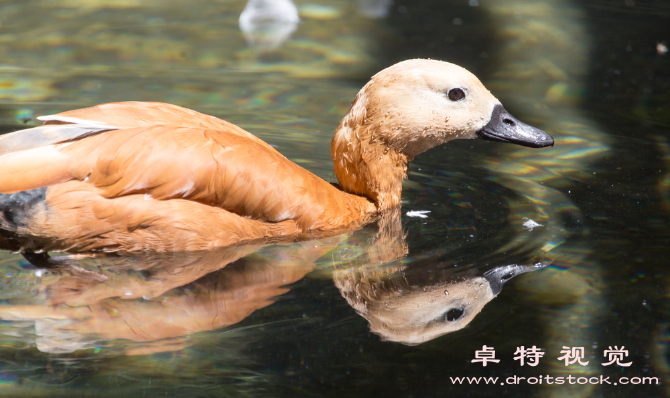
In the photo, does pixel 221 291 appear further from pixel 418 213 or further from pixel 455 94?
pixel 455 94

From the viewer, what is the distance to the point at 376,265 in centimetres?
401

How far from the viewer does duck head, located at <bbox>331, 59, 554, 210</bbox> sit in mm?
4500

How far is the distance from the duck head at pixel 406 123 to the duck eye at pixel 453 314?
1.39 m

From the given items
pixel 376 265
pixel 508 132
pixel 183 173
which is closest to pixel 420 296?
pixel 376 265

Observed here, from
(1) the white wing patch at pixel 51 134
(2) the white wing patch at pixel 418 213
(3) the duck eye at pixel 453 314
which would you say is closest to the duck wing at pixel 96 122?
(1) the white wing patch at pixel 51 134

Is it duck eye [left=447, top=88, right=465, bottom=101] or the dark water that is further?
duck eye [left=447, top=88, right=465, bottom=101]

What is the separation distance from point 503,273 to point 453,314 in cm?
53

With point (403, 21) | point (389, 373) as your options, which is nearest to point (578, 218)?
point (389, 373)

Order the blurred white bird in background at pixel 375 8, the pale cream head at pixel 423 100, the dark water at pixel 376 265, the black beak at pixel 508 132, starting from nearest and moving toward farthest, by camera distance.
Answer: the dark water at pixel 376 265 → the pale cream head at pixel 423 100 → the black beak at pixel 508 132 → the blurred white bird in background at pixel 375 8

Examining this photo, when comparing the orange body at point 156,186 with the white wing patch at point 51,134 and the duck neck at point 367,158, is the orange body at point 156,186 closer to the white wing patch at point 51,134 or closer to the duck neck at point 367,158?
the white wing patch at point 51,134

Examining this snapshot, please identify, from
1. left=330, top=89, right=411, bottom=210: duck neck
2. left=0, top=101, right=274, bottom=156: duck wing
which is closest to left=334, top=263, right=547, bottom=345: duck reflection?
left=330, top=89, right=411, bottom=210: duck neck

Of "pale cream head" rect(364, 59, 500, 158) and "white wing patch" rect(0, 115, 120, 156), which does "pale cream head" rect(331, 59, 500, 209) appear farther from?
"white wing patch" rect(0, 115, 120, 156)

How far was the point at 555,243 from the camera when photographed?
4258 millimetres

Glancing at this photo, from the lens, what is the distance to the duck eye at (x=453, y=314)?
11.3ft
